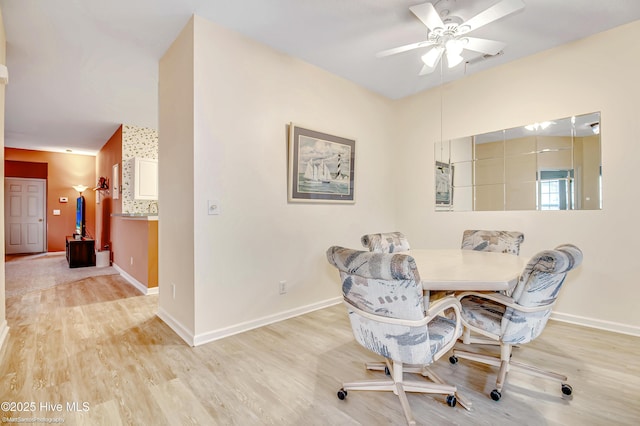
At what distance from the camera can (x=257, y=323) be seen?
9.02ft

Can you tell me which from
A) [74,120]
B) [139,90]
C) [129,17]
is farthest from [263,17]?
[74,120]

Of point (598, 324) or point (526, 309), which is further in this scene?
point (598, 324)

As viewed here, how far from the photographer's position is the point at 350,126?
3646 mm

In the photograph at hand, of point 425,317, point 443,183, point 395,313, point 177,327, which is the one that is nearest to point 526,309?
point 425,317

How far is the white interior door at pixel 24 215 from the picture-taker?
7.43 metres

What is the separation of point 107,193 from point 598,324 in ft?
26.0

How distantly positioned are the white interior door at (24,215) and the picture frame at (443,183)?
30.5 feet

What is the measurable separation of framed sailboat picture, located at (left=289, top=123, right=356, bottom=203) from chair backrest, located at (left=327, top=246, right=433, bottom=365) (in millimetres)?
1691

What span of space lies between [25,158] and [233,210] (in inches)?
303

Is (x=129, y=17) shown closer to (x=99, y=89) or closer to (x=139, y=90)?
(x=139, y=90)

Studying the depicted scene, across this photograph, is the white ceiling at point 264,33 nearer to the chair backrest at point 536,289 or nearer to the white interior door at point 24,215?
the chair backrest at point 536,289

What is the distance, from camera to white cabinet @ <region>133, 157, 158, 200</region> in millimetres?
4867

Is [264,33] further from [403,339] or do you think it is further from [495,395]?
[495,395]

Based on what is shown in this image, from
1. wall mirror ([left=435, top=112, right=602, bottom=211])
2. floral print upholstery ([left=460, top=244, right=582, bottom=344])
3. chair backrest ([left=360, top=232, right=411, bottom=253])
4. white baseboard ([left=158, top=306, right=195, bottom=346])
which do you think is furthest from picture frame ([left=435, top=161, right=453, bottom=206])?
white baseboard ([left=158, top=306, right=195, bottom=346])
